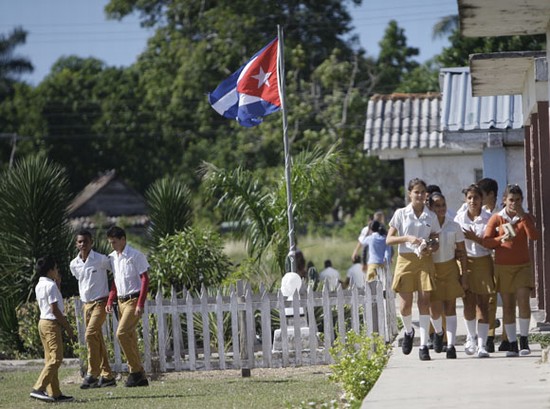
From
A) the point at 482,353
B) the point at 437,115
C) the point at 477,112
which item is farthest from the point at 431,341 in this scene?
the point at 437,115

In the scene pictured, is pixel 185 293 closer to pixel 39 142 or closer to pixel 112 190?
pixel 112 190

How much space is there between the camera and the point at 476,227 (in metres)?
12.3

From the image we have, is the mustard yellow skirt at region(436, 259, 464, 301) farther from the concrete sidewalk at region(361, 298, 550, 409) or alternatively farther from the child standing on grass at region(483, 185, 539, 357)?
the concrete sidewalk at region(361, 298, 550, 409)

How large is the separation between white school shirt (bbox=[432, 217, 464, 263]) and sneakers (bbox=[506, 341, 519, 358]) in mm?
1055

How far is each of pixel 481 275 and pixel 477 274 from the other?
4 cm

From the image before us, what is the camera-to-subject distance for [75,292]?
62.5 feet

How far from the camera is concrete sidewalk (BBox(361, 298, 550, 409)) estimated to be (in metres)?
8.91

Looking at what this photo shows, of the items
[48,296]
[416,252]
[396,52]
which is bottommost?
[48,296]

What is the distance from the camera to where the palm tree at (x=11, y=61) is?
68188mm

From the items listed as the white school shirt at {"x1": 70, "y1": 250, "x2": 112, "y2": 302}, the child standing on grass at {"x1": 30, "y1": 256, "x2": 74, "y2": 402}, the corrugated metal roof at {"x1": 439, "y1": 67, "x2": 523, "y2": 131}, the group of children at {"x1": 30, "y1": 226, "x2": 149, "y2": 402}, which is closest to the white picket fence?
the group of children at {"x1": 30, "y1": 226, "x2": 149, "y2": 402}

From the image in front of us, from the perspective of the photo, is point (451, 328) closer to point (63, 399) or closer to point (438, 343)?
point (438, 343)

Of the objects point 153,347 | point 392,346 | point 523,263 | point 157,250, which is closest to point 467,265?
point 523,263

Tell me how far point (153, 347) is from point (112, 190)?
42.1 metres

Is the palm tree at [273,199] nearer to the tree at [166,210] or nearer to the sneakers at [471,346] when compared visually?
the tree at [166,210]
